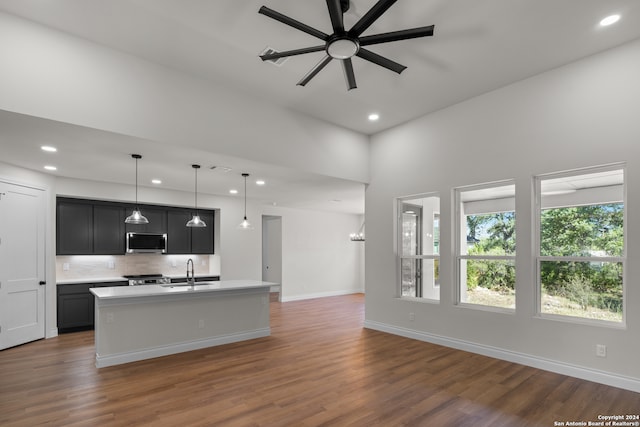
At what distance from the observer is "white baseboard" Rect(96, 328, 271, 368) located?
4145mm

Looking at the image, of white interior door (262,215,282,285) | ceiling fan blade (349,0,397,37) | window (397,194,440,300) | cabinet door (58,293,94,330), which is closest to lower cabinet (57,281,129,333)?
cabinet door (58,293,94,330)

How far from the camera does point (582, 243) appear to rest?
3908mm

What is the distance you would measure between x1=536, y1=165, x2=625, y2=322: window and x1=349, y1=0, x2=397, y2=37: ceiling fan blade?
3036 millimetres

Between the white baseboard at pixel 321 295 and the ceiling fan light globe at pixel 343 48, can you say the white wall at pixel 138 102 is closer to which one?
the ceiling fan light globe at pixel 343 48

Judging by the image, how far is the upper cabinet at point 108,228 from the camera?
6.12 m

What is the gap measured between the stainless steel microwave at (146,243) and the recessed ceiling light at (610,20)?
7317 mm

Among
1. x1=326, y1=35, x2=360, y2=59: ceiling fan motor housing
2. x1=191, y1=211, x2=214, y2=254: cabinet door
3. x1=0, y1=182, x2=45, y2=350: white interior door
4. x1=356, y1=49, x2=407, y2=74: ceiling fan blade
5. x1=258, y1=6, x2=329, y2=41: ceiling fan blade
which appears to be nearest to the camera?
x1=258, y1=6, x2=329, y2=41: ceiling fan blade

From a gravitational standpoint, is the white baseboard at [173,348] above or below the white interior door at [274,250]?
below

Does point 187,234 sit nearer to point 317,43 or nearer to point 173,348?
point 173,348

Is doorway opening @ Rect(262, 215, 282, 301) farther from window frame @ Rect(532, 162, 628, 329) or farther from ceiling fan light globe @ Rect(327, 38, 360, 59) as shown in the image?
ceiling fan light globe @ Rect(327, 38, 360, 59)

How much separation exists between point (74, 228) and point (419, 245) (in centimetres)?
598

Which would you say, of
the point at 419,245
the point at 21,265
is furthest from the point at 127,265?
the point at 419,245

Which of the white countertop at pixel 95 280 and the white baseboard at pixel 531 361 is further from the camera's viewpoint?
the white countertop at pixel 95 280

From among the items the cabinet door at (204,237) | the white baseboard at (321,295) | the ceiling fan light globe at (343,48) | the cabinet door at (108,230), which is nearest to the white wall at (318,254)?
the white baseboard at (321,295)
